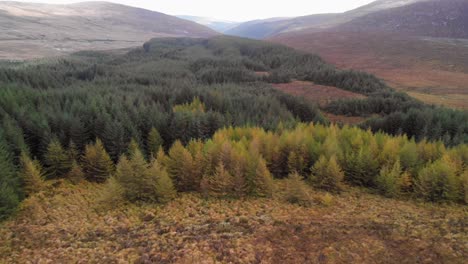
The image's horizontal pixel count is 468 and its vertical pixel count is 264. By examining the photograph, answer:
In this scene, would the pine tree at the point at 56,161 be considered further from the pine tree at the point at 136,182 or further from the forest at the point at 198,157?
the pine tree at the point at 136,182

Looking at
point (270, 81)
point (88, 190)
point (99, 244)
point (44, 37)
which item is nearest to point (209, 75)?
point (270, 81)

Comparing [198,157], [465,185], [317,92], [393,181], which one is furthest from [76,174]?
[317,92]

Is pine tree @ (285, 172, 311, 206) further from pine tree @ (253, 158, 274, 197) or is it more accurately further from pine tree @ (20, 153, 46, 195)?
pine tree @ (20, 153, 46, 195)

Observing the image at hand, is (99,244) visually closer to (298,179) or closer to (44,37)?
(298,179)

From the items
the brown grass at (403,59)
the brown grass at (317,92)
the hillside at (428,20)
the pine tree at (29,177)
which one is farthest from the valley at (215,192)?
the hillside at (428,20)

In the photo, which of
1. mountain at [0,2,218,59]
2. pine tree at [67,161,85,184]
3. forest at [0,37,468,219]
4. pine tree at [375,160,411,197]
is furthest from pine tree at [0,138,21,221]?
mountain at [0,2,218,59]

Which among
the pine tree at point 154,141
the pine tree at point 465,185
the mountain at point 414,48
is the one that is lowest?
the pine tree at point 154,141
